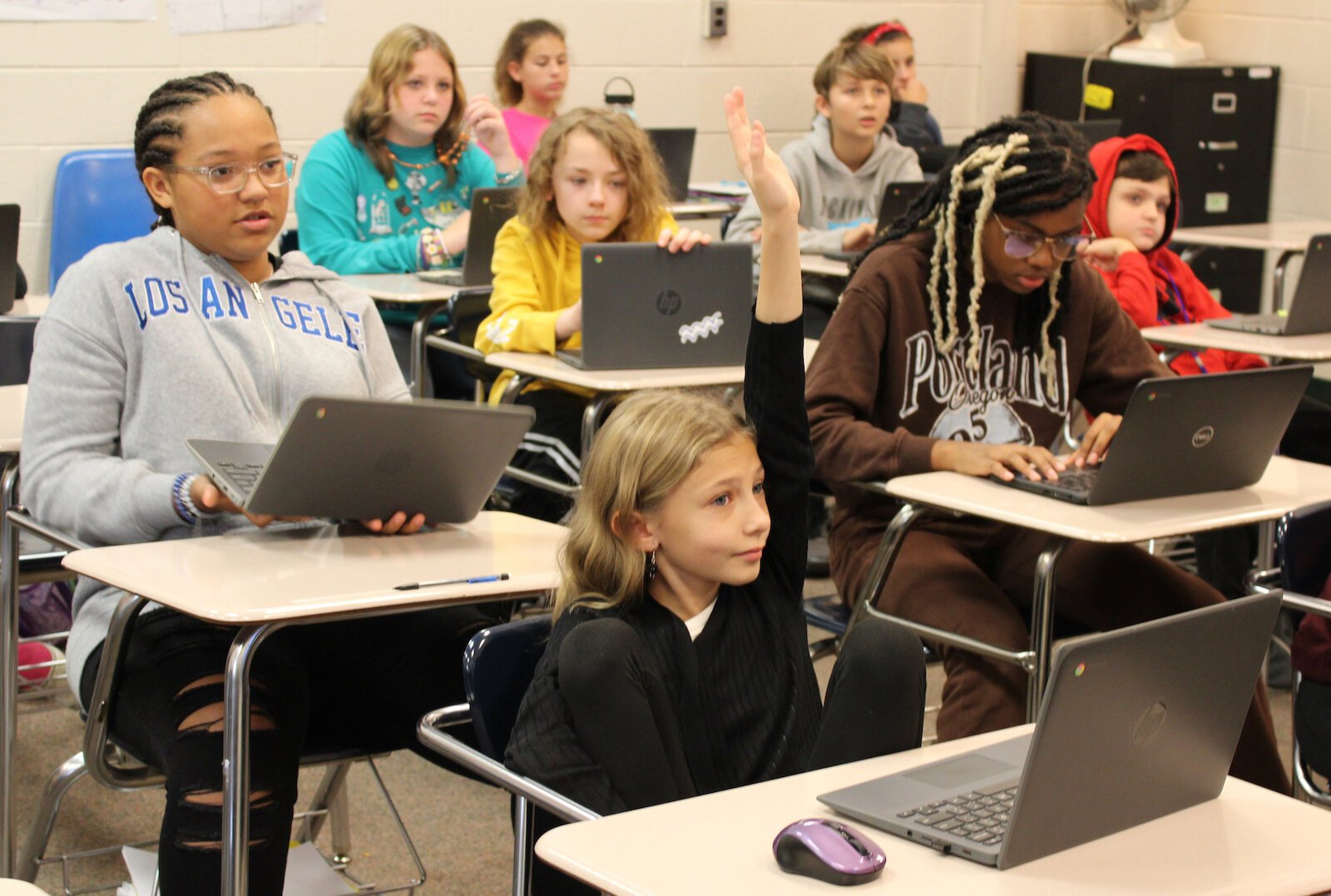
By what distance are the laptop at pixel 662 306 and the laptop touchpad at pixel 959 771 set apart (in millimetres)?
1690

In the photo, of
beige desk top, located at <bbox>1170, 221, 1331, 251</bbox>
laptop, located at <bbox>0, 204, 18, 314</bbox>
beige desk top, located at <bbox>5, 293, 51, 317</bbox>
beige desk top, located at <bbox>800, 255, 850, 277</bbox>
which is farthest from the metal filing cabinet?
laptop, located at <bbox>0, 204, 18, 314</bbox>

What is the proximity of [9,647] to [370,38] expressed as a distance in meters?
3.35

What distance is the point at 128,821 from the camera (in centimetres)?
267

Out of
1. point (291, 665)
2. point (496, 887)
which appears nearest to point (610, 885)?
point (291, 665)

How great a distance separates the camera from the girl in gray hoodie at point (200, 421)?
186 centimetres

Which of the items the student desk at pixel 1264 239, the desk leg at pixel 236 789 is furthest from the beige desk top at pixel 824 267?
the desk leg at pixel 236 789

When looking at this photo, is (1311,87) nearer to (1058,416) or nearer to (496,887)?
(1058,416)

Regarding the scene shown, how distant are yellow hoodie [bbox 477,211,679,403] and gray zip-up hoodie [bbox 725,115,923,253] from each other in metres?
1.40

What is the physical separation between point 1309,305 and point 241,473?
2590mm

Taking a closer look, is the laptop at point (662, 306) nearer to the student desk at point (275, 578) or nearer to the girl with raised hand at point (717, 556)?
the student desk at point (275, 578)

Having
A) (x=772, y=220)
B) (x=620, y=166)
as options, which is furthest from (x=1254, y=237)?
(x=772, y=220)

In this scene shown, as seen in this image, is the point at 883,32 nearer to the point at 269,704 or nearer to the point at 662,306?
the point at 662,306

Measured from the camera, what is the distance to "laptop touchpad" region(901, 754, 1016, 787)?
1.36 meters

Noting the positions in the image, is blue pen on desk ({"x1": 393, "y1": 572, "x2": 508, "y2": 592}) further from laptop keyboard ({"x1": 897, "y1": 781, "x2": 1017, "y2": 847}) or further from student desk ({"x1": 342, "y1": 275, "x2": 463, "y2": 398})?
student desk ({"x1": 342, "y1": 275, "x2": 463, "y2": 398})
